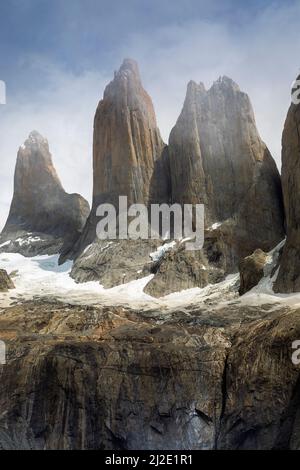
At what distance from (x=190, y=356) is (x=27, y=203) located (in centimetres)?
5218

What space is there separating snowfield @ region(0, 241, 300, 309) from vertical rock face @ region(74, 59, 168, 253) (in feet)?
20.3

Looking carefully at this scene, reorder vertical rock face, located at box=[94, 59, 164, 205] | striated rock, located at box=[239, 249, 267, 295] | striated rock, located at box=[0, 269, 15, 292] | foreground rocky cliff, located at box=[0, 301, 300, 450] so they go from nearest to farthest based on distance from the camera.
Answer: foreground rocky cliff, located at box=[0, 301, 300, 450]
striated rock, located at box=[239, 249, 267, 295]
striated rock, located at box=[0, 269, 15, 292]
vertical rock face, located at box=[94, 59, 164, 205]

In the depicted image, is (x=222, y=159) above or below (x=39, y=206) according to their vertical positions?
above

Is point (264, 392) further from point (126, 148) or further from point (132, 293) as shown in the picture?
point (126, 148)

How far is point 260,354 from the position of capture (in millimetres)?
23656

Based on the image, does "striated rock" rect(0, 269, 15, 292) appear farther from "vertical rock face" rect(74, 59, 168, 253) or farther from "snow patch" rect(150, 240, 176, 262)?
"snow patch" rect(150, 240, 176, 262)

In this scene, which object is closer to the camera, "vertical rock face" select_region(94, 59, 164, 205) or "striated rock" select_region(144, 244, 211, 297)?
"striated rock" select_region(144, 244, 211, 297)

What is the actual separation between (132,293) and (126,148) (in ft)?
58.7

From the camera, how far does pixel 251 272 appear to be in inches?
1372

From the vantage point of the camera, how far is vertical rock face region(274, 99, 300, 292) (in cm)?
3242

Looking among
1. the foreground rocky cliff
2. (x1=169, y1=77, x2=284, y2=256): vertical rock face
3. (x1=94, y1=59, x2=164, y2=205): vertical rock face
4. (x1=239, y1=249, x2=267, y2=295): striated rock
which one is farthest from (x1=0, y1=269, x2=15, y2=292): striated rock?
(x1=239, y1=249, x2=267, y2=295): striated rock

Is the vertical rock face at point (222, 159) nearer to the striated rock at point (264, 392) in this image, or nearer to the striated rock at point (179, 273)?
Answer: the striated rock at point (179, 273)

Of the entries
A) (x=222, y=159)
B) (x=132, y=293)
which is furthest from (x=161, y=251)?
(x=222, y=159)

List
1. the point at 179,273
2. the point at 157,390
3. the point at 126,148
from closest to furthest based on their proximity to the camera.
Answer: the point at 157,390 → the point at 179,273 → the point at 126,148
